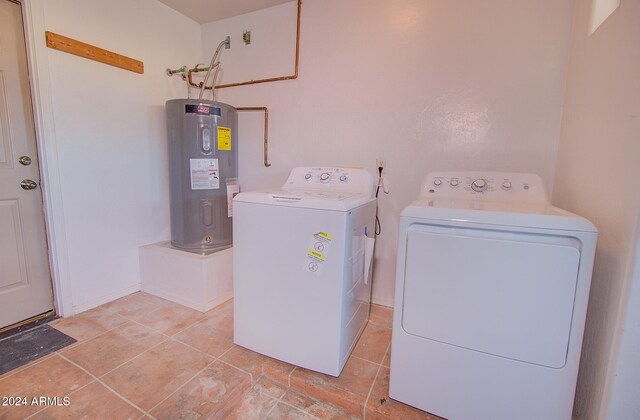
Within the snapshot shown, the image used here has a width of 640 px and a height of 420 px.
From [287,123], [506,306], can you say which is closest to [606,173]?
[506,306]

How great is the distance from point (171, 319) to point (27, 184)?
1212 millimetres

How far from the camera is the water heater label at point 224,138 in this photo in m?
2.17

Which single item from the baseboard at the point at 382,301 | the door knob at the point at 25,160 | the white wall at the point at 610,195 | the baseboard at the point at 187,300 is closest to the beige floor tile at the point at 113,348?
the baseboard at the point at 187,300

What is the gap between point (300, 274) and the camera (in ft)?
4.45

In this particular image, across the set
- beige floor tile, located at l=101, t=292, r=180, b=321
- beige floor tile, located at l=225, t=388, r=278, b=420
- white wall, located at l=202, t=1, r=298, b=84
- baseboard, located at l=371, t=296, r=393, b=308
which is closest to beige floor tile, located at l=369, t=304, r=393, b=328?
baseboard, located at l=371, t=296, r=393, b=308

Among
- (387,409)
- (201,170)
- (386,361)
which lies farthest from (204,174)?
(387,409)

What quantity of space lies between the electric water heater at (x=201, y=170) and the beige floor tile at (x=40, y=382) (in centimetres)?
96

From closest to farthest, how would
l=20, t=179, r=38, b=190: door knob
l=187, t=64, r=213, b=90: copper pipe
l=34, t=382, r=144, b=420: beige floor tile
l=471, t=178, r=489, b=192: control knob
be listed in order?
l=34, t=382, r=144, b=420: beige floor tile, l=471, t=178, r=489, b=192: control knob, l=20, t=179, r=38, b=190: door knob, l=187, t=64, r=213, b=90: copper pipe

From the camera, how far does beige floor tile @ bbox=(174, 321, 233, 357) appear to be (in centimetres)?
159

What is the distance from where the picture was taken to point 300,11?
2176 millimetres

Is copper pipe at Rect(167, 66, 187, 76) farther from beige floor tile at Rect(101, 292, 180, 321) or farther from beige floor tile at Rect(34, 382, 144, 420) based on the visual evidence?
beige floor tile at Rect(34, 382, 144, 420)

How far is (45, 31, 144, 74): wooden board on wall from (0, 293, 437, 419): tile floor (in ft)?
5.65

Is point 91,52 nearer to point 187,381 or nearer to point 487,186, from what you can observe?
point 187,381

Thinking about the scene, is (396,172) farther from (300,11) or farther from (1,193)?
(1,193)
